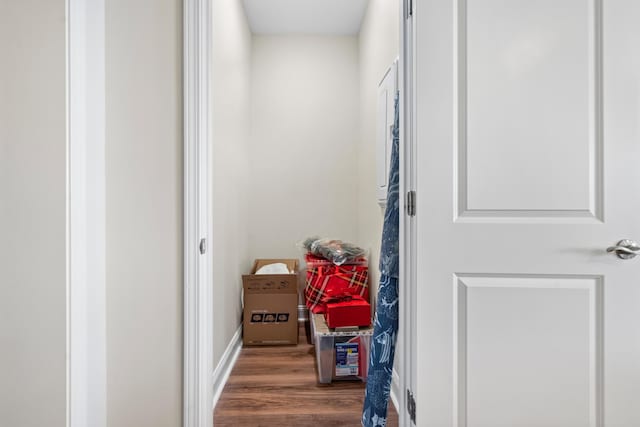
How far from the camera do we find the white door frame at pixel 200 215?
1.46 meters

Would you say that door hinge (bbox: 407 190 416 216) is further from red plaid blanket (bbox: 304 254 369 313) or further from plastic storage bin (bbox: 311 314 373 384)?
red plaid blanket (bbox: 304 254 369 313)

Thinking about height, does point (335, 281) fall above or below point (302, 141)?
below

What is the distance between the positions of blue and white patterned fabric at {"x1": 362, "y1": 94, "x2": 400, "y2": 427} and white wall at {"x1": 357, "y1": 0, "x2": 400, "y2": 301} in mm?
827

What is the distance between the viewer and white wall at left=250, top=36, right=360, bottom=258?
373cm

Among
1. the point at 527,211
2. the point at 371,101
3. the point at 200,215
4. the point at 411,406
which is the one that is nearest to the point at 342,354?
the point at 411,406

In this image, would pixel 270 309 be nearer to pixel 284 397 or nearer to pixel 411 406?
pixel 284 397

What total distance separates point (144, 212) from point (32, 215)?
1.38ft

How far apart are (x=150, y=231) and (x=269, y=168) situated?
2.51m

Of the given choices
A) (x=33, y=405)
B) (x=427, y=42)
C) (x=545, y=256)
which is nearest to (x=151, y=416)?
(x=33, y=405)

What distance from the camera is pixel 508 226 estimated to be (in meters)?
1.37

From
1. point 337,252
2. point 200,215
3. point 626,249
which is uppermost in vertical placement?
point 200,215

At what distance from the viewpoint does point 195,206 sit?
1.48 m

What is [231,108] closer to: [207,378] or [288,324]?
[288,324]

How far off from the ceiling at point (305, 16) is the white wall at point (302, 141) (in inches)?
4.3
